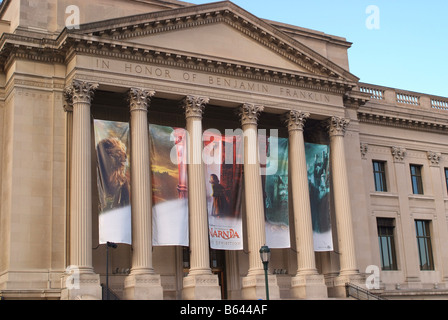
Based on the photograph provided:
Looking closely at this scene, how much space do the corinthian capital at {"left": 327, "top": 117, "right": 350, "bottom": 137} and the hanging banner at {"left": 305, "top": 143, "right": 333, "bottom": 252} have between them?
94 cm

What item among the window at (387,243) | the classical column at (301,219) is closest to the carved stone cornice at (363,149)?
the window at (387,243)

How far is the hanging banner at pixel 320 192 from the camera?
35.5 meters

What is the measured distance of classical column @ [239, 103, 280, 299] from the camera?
1261 inches

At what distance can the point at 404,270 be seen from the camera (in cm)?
4131

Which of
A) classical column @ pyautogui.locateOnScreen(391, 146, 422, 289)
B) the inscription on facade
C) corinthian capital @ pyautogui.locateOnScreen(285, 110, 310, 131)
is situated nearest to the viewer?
the inscription on facade

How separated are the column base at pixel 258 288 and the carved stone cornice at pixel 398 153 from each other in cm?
1497

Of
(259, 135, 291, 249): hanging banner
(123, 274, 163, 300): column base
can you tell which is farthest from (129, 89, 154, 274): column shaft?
(259, 135, 291, 249): hanging banner

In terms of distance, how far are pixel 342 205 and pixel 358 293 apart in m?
4.72

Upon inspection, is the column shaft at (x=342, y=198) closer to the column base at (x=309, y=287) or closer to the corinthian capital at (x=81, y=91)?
the column base at (x=309, y=287)

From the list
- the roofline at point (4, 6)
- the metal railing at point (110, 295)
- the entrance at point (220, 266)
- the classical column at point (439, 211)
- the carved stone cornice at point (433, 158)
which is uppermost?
the roofline at point (4, 6)

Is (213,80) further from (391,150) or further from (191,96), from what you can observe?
(391,150)

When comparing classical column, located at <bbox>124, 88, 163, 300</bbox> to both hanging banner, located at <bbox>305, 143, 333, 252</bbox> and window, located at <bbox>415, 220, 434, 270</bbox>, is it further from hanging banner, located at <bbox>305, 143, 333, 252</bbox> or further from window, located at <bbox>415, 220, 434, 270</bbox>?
window, located at <bbox>415, 220, 434, 270</bbox>

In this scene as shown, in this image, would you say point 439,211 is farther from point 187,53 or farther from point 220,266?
point 187,53

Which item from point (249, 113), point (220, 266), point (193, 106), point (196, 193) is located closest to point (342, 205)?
point (249, 113)
